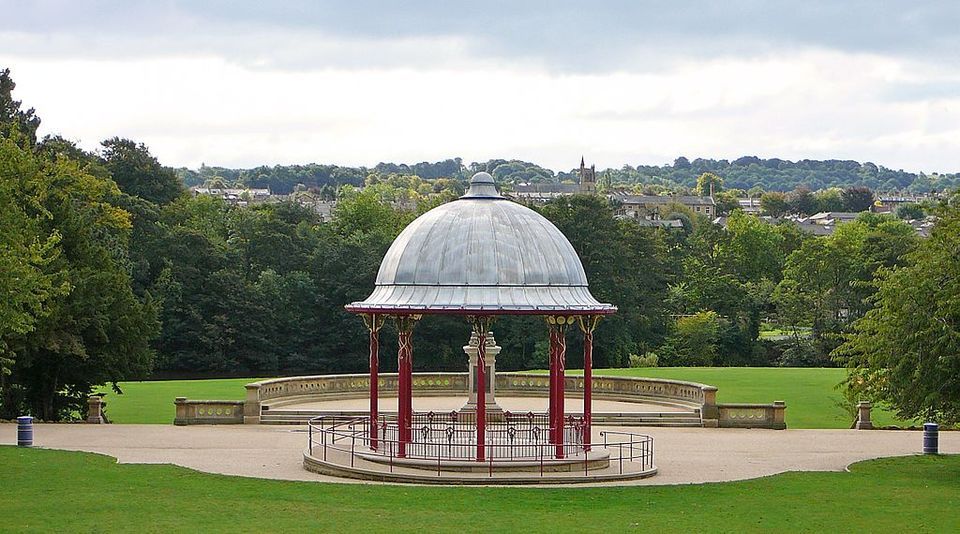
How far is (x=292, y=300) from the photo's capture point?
312 feet

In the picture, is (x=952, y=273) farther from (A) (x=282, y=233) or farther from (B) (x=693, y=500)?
(A) (x=282, y=233)

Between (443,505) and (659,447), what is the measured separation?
44.6 feet

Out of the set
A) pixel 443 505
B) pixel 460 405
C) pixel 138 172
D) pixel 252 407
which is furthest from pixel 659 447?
pixel 138 172

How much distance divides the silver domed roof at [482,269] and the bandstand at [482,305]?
22 millimetres

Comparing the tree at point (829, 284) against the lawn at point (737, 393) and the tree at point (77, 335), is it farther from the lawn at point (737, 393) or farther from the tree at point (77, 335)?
the tree at point (77, 335)

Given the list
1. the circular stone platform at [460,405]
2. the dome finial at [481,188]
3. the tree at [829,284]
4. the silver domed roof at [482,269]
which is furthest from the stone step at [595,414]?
the tree at [829,284]

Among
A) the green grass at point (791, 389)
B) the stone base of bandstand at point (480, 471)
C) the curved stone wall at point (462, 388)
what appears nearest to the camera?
the stone base of bandstand at point (480, 471)

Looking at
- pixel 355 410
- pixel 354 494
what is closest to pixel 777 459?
pixel 354 494

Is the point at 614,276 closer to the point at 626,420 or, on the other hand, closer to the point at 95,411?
the point at 626,420

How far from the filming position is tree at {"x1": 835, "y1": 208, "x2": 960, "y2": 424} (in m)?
33.3

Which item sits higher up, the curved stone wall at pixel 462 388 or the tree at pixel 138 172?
the tree at pixel 138 172

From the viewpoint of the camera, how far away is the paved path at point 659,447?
1332 inches

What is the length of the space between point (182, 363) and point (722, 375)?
3539cm

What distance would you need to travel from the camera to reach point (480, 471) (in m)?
31.3
